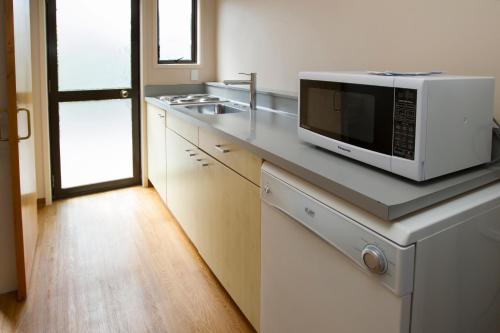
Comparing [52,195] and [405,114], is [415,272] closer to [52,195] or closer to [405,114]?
[405,114]

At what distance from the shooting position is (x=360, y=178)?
1.27 metres

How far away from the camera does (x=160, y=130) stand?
3.52 m

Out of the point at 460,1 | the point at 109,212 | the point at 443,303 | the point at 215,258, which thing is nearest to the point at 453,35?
the point at 460,1

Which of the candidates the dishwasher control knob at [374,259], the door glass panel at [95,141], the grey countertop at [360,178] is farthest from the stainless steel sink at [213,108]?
the dishwasher control knob at [374,259]

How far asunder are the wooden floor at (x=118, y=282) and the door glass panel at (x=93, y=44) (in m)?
1.18

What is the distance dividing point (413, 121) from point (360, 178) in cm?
22

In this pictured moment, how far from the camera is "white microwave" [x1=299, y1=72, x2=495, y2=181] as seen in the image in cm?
116

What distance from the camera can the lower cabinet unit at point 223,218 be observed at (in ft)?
6.17

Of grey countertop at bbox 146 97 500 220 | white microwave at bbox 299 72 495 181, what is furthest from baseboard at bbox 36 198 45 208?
white microwave at bbox 299 72 495 181

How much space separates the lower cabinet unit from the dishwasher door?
5.8 inches

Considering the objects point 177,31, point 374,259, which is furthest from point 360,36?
point 177,31

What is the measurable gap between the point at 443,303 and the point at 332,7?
1725 mm

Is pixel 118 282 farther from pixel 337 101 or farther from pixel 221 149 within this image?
pixel 337 101

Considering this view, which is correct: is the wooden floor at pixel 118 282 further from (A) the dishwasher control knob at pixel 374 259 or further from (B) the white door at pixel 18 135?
(A) the dishwasher control knob at pixel 374 259
